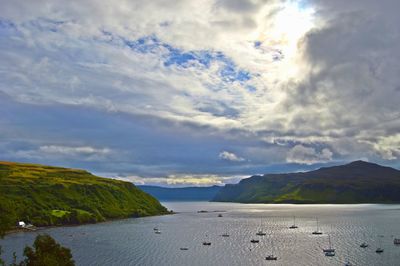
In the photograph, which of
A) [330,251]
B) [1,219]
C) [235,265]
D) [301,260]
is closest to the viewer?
[1,219]

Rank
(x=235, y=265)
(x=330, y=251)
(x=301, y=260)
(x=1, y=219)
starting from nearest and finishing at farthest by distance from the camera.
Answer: (x=1, y=219), (x=235, y=265), (x=301, y=260), (x=330, y=251)

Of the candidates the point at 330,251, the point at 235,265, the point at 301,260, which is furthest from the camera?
the point at 330,251

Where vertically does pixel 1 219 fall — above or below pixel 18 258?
above

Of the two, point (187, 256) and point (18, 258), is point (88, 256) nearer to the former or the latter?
point (18, 258)

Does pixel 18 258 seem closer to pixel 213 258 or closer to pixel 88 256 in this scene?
pixel 88 256

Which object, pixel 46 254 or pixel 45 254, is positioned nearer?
pixel 46 254

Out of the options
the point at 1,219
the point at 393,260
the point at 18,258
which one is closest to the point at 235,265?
the point at 393,260

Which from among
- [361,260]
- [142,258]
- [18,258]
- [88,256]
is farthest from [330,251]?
[18,258]

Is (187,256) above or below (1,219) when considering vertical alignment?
below

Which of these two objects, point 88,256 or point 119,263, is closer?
point 119,263
